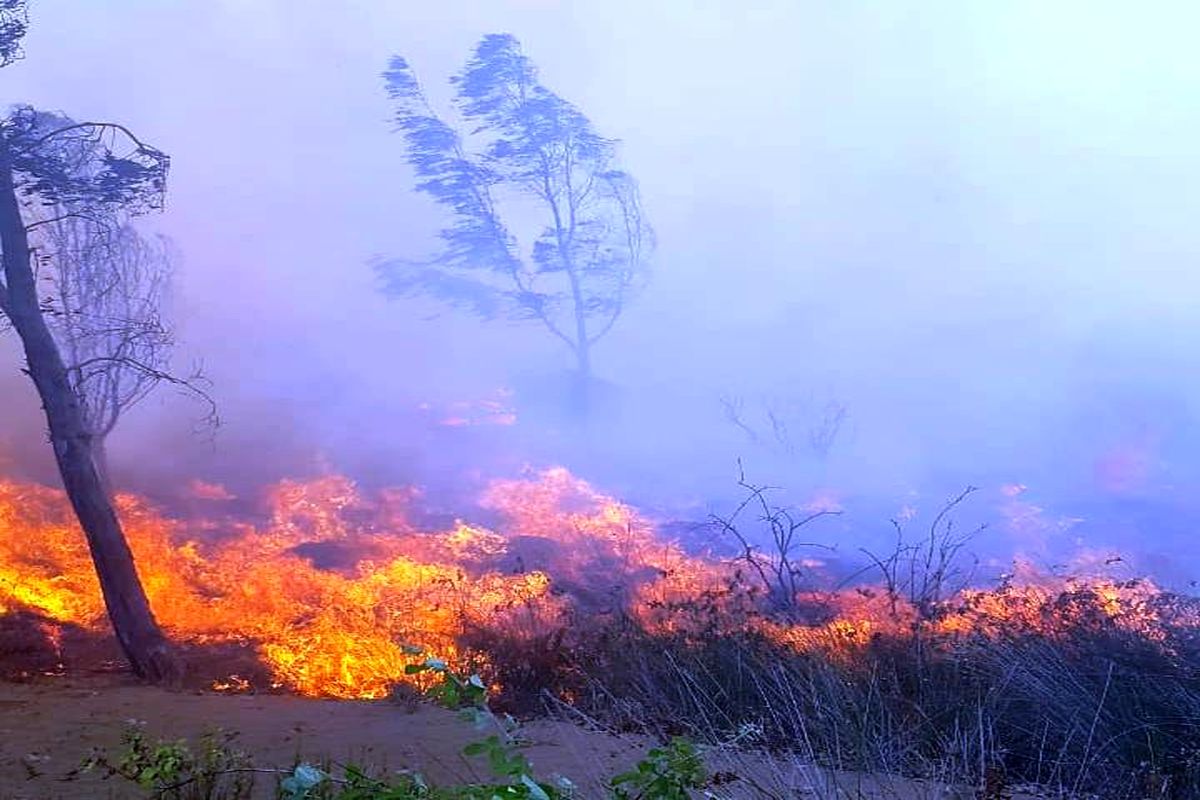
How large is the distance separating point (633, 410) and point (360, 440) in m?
5.93

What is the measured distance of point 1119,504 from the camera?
15.8 meters

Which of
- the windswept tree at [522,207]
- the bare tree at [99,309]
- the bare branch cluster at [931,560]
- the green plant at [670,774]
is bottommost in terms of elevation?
the green plant at [670,774]

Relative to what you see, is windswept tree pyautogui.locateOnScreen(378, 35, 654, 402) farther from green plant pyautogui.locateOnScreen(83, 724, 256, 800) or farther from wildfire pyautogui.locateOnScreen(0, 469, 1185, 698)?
green plant pyautogui.locateOnScreen(83, 724, 256, 800)

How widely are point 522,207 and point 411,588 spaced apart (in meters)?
A: 9.78

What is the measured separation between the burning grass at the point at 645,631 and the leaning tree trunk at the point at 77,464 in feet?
2.29

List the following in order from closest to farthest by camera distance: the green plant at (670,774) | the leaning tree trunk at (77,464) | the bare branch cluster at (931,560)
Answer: the green plant at (670,774), the leaning tree trunk at (77,464), the bare branch cluster at (931,560)

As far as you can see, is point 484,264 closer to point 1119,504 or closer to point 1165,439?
point 1119,504

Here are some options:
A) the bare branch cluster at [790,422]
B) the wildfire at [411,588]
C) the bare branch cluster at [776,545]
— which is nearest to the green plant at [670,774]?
the wildfire at [411,588]

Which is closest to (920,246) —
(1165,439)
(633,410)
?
(1165,439)

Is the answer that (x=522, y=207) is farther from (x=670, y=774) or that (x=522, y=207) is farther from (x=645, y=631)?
(x=670, y=774)

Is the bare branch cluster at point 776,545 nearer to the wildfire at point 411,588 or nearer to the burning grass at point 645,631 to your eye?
the burning grass at point 645,631

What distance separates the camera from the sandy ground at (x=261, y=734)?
5.54 meters

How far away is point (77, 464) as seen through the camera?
820 cm

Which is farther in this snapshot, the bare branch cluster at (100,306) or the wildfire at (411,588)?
the bare branch cluster at (100,306)
